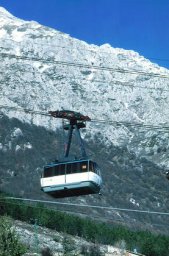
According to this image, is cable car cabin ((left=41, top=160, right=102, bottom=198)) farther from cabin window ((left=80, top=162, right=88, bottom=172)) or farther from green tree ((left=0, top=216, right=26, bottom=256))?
green tree ((left=0, top=216, right=26, bottom=256))

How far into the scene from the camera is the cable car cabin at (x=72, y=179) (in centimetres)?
5628

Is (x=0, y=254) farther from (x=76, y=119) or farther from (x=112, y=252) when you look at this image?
(x=112, y=252)

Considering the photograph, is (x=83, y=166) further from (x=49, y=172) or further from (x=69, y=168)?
(x=49, y=172)

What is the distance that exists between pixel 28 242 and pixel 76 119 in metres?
98.1

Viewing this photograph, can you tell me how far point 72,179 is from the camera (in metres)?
56.8

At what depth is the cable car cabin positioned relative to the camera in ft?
185

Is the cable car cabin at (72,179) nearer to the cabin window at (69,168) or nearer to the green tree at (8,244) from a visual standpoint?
the cabin window at (69,168)

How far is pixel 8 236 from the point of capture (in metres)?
99.9

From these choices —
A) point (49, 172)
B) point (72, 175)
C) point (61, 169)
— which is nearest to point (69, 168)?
point (72, 175)

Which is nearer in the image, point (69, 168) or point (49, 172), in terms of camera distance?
point (69, 168)

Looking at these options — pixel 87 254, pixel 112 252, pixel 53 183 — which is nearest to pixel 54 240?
pixel 87 254

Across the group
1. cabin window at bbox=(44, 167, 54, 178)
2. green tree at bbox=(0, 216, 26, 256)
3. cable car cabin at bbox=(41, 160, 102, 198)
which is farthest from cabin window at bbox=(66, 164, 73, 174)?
green tree at bbox=(0, 216, 26, 256)

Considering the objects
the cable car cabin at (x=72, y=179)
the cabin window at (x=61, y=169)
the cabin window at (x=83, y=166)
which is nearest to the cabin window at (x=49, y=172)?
the cable car cabin at (x=72, y=179)

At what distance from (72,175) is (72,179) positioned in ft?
1.19
